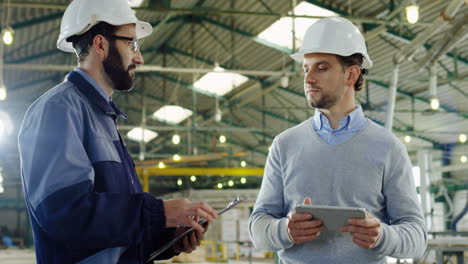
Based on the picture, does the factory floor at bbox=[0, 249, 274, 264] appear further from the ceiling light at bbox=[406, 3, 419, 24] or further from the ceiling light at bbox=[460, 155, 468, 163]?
the ceiling light at bbox=[406, 3, 419, 24]

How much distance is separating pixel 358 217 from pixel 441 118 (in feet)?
66.4

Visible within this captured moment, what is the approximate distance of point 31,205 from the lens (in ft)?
6.55

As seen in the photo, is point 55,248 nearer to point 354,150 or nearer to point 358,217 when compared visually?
point 358,217

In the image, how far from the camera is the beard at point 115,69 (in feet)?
7.76

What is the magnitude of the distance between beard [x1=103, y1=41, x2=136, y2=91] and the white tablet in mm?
881

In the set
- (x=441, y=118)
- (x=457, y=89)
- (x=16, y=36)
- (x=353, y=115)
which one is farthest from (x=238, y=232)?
(x=353, y=115)

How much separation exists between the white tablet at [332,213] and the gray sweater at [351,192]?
0.79 ft

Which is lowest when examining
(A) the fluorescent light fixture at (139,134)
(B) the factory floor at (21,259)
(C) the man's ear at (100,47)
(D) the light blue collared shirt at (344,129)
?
(B) the factory floor at (21,259)

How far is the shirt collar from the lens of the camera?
2.71 meters

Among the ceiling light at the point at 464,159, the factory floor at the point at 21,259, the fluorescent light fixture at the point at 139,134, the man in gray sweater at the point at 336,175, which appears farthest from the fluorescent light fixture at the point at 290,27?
the fluorescent light fixture at the point at 139,134

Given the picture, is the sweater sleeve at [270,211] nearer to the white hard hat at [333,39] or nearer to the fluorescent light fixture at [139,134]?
the white hard hat at [333,39]

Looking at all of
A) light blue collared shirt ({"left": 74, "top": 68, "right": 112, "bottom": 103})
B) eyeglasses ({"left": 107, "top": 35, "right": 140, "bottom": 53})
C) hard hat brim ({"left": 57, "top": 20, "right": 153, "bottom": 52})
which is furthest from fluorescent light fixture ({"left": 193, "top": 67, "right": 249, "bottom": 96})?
light blue collared shirt ({"left": 74, "top": 68, "right": 112, "bottom": 103})

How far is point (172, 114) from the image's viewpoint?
26062 mm

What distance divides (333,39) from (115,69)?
41.4 inches
